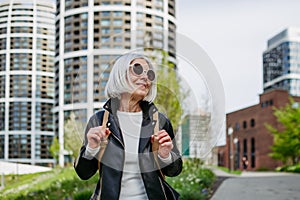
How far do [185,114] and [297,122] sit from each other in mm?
24686

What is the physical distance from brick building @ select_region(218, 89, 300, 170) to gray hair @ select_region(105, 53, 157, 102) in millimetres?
42278

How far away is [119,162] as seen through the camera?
2010 mm

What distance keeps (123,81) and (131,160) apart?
30 cm

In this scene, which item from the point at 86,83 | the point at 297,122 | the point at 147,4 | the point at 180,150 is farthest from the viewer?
the point at 297,122

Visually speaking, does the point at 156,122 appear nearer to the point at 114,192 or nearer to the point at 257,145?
the point at 114,192

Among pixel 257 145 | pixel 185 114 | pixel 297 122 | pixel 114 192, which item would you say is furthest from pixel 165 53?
pixel 257 145

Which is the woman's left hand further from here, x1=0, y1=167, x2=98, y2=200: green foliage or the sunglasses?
x1=0, y1=167, x2=98, y2=200: green foliage

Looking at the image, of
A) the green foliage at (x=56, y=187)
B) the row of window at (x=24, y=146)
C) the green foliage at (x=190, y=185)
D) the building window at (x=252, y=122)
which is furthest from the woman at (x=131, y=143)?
the building window at (x=252, y=122)

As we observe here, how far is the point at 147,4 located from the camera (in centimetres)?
308

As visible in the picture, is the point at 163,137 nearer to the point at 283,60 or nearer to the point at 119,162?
the point at 119,162

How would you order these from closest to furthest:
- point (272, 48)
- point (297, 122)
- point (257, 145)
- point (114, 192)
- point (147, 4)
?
point (114, 192)
point (147, 4)
point (297, 122)
point (257, 145)
point (272, 48)

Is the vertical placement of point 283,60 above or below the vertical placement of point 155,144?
above

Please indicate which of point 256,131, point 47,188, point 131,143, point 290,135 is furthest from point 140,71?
point 256,131

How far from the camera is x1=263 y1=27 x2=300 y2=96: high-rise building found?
78.9 meters
